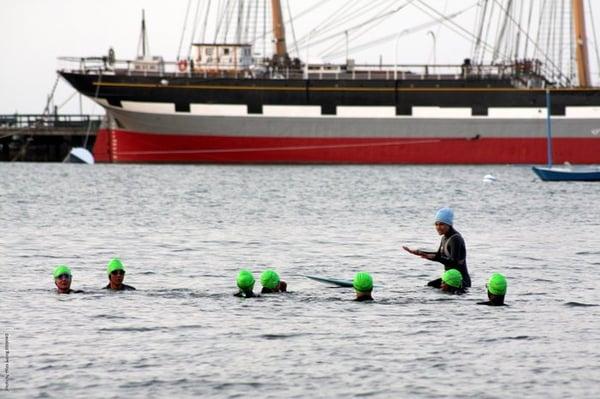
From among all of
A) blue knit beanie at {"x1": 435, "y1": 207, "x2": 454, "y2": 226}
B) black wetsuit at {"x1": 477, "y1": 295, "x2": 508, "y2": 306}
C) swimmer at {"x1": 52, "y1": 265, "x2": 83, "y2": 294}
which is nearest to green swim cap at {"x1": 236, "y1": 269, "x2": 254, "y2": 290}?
swimmer at {"x1": 52, "y1": 265, "x2": 83, "y2": 294}

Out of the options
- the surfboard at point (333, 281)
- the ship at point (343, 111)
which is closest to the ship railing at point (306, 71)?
the ship at point (343, 111)

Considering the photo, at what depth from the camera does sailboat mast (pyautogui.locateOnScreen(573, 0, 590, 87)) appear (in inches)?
3290

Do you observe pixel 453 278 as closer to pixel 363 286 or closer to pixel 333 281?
pixel 363 286

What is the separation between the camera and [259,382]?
17359 mm

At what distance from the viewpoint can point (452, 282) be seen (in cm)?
2391

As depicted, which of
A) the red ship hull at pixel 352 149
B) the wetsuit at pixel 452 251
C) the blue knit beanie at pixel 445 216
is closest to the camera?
the blue knit beanie at pixel 445 216

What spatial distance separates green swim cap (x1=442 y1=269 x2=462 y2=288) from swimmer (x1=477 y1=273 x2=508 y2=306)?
0.65 metres

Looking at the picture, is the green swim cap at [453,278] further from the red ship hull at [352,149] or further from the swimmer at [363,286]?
the red ship hull at [352,149]

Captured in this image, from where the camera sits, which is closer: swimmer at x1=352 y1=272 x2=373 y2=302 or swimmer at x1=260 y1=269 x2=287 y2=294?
swimmer at x1=352 y1=272 x2=373 y2=302

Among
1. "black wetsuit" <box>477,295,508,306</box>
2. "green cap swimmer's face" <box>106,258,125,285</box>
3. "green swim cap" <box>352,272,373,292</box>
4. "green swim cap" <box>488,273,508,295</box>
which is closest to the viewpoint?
"green swim cap" <box>488,273,508,295</box>

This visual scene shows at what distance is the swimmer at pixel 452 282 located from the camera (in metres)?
23.7

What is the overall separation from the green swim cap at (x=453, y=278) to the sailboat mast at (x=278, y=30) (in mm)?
61199

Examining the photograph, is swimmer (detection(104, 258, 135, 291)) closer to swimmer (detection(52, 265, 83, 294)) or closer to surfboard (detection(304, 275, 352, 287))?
swimmer (detection(52, 265, 83, 294))

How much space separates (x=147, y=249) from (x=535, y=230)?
13439mm
